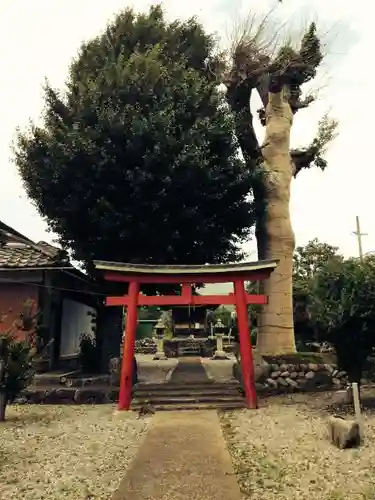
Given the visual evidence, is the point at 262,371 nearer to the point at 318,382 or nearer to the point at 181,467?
the point at 318,382

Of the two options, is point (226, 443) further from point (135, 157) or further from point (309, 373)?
point (135, 157)

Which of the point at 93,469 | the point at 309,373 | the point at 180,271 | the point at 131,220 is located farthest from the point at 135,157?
the point at 93,469

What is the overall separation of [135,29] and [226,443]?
13789 mm

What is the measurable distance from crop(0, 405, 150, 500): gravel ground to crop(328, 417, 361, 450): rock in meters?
3.23

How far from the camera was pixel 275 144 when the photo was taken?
16.0 metres

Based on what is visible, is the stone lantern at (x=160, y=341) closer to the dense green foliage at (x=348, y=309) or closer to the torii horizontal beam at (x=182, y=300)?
the torii horizontal beam at (x=182, y=300)

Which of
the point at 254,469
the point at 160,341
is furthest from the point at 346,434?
the point at 160,341

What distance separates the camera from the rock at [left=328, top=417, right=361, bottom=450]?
6.71 m

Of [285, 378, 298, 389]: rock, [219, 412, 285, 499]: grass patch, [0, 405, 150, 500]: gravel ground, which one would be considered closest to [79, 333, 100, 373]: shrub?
[0, 405, 150, 500]: gravel ground

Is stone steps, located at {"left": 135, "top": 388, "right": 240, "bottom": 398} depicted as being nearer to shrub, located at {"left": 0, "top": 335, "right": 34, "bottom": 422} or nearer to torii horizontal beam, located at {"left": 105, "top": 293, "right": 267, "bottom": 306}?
torii horizontal beam, located at {"left": 105, "top": 293, "right": 267, "bottom": 306}

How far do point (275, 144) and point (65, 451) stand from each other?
12.6 meters

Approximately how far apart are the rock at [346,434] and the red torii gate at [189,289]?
3.96 meters

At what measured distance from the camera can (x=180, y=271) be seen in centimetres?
1128

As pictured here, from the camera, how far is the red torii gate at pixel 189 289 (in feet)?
35.9
